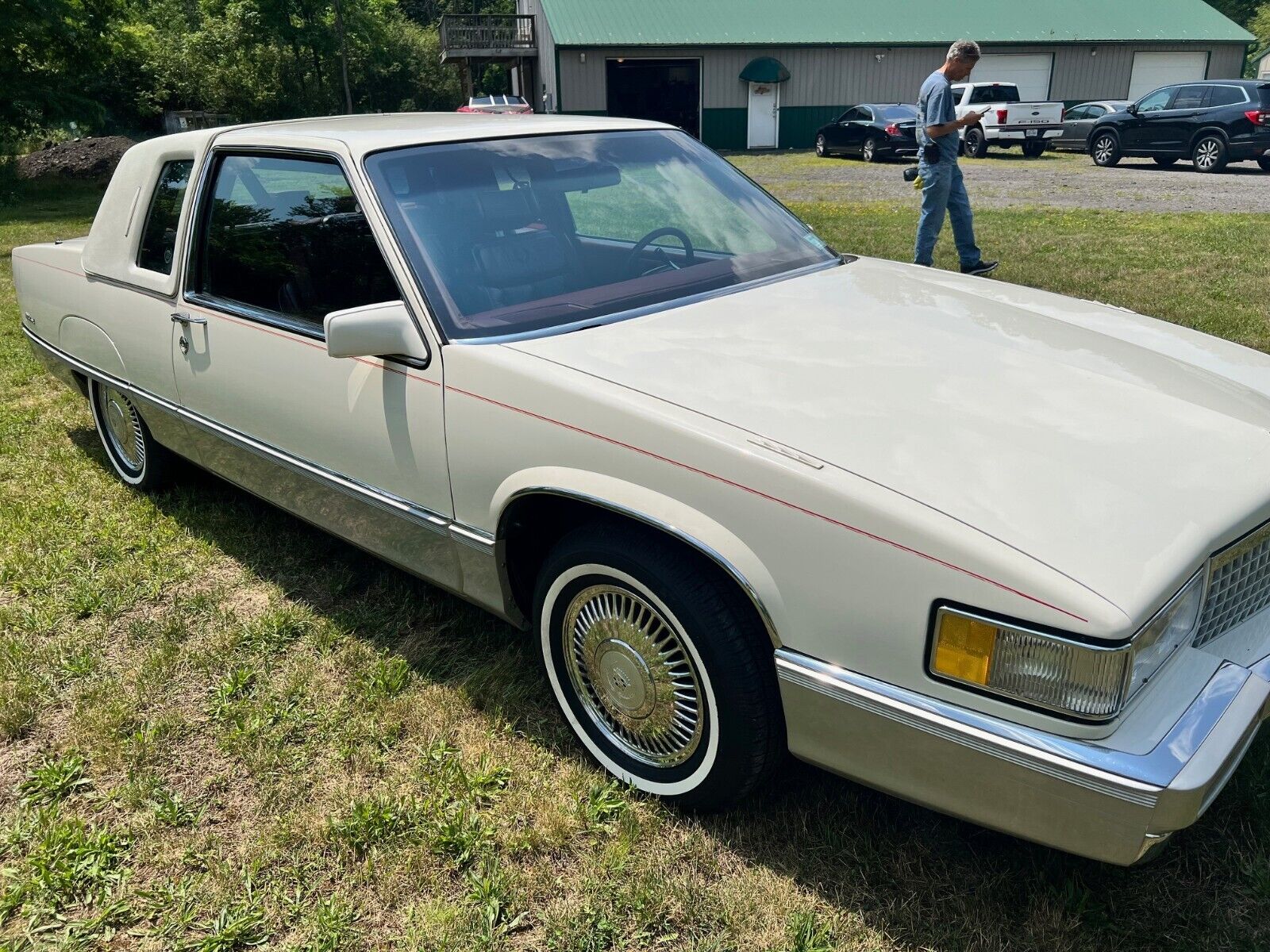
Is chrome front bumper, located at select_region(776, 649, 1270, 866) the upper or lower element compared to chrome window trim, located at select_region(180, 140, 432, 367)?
lower

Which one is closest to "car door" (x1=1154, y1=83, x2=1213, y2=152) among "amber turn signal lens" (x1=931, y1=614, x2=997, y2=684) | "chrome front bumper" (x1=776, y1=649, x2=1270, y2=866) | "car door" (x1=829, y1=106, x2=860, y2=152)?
"car door" (x1=829, y1=106, x2=860, y2=152)

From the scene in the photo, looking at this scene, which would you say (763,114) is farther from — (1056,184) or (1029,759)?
(1029,759)

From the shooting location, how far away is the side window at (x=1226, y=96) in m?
17.2

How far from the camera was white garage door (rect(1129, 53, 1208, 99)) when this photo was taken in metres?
30.6

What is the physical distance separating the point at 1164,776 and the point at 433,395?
1866 mm

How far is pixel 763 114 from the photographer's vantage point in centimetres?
3061

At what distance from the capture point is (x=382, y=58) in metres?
41.0

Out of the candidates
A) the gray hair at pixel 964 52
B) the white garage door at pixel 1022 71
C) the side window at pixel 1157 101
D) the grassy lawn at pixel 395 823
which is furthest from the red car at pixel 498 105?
the white garage door at pixel 1022 71

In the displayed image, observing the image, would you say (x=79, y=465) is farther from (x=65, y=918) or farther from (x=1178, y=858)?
(x=1178, y=858)

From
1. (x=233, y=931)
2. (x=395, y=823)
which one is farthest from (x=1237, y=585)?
(x=233, y=931)

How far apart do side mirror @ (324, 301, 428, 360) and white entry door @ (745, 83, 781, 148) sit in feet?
98.9

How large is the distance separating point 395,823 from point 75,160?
24757mm

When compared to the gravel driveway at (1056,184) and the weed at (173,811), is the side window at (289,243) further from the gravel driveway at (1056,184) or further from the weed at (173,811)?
the gravel driveway at (1056,184)

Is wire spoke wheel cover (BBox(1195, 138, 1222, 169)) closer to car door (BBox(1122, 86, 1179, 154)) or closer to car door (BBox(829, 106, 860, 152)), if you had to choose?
car door (BBox(1122, 86, 1179, 154))
